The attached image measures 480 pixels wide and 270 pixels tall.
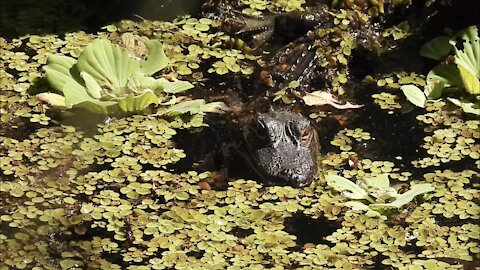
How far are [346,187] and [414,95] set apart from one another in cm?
81

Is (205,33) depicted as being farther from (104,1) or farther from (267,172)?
(267,172)

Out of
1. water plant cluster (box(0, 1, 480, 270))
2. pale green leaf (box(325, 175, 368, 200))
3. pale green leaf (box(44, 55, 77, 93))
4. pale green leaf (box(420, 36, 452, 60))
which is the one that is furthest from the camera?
pale green leaf (box(420, 36, 452, 60))

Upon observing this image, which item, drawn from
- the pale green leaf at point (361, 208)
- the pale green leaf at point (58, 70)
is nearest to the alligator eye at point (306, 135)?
the pale green leaf at point (361, 208)

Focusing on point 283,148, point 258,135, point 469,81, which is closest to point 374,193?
point 283,148

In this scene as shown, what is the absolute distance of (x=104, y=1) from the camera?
4.29 metres

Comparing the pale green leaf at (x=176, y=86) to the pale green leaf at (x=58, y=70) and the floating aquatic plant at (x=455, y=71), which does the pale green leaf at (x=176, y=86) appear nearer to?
the pale green leaf at (x=58, y=70)

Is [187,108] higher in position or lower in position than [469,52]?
lower

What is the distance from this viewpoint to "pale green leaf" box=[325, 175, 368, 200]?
3.09 meters

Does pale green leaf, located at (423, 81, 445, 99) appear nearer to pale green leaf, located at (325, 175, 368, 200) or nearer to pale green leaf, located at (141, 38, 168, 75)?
pale green leaf, located at (325, 175, 368, 200)

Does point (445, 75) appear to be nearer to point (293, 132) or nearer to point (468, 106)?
point (468, 106)

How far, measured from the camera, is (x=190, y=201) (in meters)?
3.05

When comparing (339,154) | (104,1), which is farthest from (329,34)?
(104,1)

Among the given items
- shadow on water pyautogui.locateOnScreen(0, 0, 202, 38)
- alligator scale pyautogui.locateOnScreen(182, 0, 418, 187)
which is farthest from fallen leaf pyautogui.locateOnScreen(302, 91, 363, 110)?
shadow on water pyautogui.locateOnScreen(0, 0, 202, 38)

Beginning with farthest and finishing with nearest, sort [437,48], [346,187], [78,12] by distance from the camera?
[78,12] → [437,48] → [346,187]
